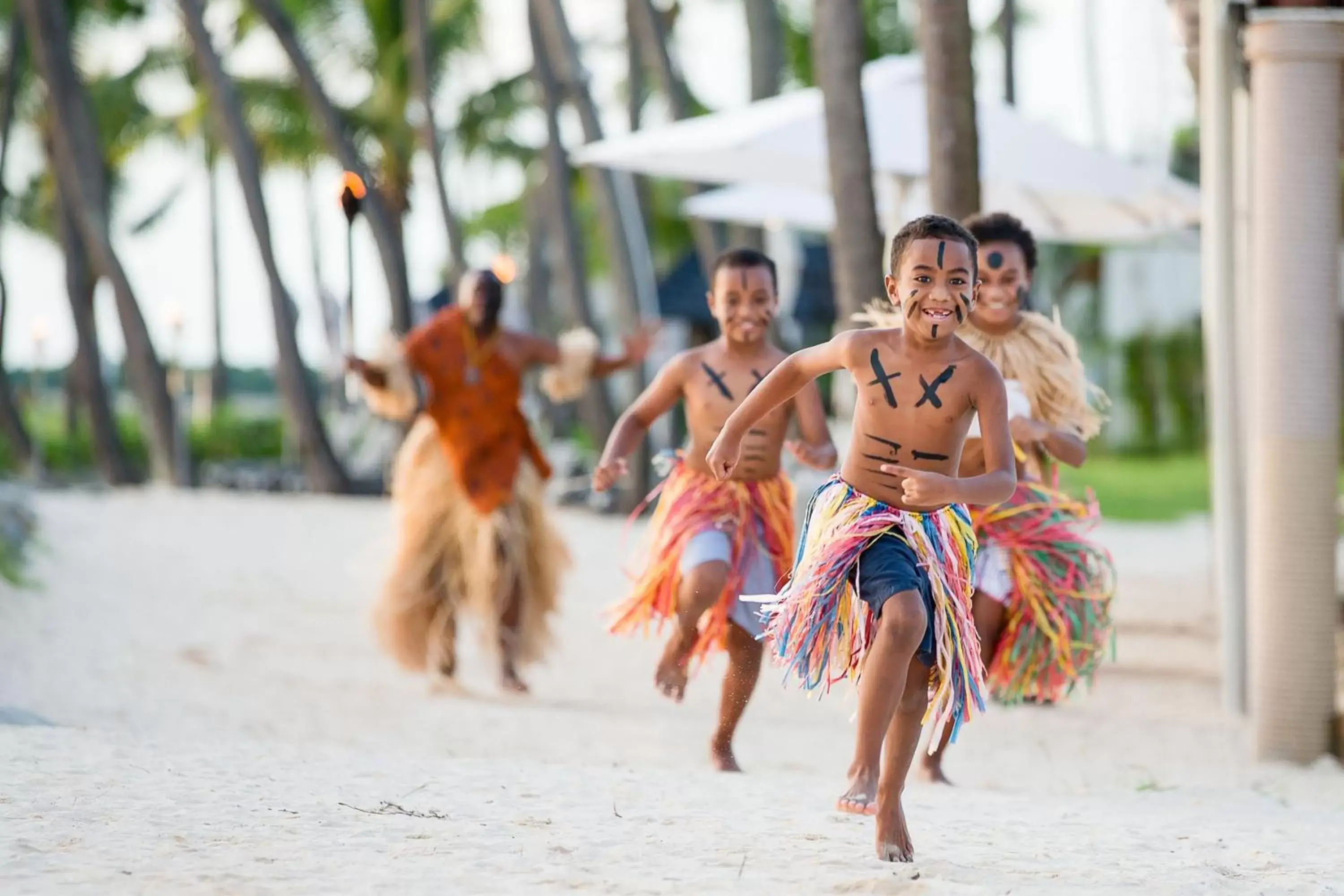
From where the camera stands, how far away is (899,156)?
10.3 metres

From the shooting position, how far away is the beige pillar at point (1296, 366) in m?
6.82

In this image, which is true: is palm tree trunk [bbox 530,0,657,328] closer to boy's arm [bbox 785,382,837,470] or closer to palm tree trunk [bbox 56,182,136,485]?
palm tree trunk [bbox 56,182,136,485]

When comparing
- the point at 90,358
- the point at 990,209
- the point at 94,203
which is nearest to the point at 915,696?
the point at 990,209

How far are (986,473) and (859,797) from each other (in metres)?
0.91

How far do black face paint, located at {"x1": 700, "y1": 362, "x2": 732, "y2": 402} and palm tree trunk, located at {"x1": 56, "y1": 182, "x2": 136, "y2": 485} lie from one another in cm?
1735

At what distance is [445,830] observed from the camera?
14.1 feet

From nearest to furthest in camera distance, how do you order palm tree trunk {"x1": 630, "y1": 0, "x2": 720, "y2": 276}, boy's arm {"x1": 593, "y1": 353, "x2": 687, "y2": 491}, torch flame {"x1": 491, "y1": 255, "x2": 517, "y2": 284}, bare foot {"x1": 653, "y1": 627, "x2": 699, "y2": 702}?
boy's arm {"x1": 593, "y1": 353, "x2": 687, "y2": 491} → bare foot {"x1": 653, "y1": 627, "x2": 699, "y2": 702} → torch flame {"x1": 491, "y1": 255, "x2": 517, "y2": 284} → palm tree trunk {"x1": 630, "y1": 0, "x2": 720, "y2": 276}

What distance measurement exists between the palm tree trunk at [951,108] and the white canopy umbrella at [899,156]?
0.76 feet

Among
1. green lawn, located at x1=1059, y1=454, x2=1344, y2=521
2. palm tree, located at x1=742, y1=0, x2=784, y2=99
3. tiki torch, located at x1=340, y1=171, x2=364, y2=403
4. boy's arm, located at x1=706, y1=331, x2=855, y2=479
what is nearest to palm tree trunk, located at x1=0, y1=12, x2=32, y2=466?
palm tree, located at x1=742, y1=0, x2=784, y2=99

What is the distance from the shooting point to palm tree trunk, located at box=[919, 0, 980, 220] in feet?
28.6

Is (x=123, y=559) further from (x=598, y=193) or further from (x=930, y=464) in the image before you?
(x=930, y=464)

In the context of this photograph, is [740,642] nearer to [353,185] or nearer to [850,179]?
[353,185]

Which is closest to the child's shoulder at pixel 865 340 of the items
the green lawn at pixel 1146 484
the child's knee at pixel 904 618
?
the child's knee at pixel 904 618

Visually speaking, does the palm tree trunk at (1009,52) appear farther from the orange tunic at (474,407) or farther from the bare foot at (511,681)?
the bare foot at (511,681)
